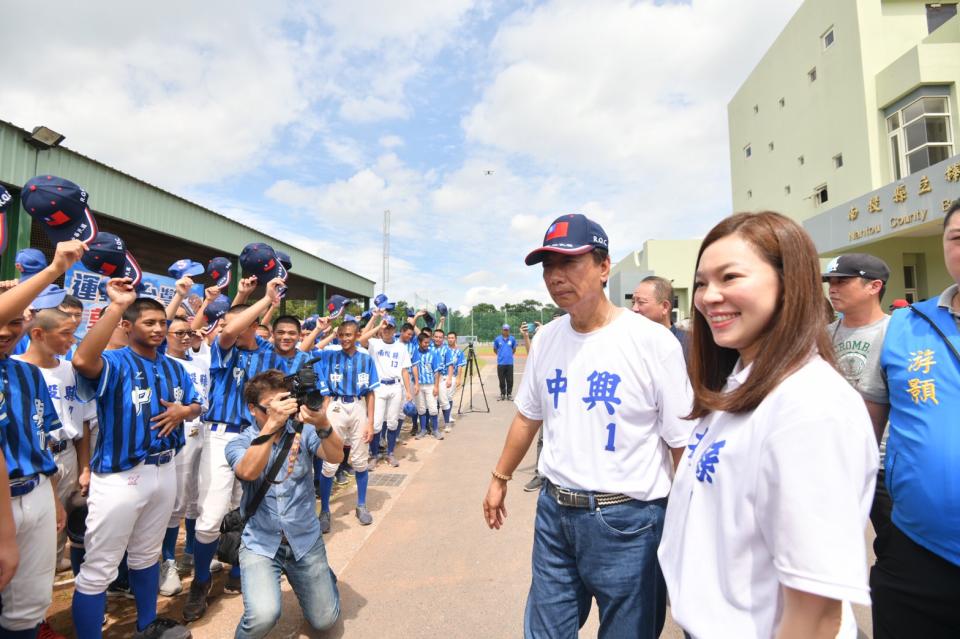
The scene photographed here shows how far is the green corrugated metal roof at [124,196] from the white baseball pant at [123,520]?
5.96 m

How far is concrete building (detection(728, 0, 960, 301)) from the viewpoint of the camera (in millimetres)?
11812

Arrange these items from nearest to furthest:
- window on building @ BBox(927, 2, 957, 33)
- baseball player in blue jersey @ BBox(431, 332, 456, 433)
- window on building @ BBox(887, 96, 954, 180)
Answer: baseball player in blue jersey @ BBox(431, 332, 456, 433)
window on building @ BBox(887, 96, 954, 180)
window on building @ BBox(927, 2, 957, 33)

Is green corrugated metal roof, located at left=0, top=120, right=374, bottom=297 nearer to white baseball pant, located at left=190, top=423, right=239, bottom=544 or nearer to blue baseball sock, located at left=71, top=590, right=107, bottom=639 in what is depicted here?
white baseball pant, located at left=190, top=423, right=239, bottom=544

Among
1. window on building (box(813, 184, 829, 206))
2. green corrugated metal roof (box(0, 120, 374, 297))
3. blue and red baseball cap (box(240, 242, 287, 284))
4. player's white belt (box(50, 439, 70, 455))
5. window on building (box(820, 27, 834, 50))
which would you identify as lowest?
player's white belt (box(50, 439, 70, 455))

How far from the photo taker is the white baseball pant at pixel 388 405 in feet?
21.3

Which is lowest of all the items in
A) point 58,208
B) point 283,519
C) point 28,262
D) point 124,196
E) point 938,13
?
point 283,519

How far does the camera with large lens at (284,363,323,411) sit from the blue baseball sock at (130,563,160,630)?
1.38 meters

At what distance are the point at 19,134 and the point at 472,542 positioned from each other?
7815 mm

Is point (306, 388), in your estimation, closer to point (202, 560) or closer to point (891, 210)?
point (202, 560)

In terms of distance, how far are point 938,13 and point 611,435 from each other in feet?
66.6

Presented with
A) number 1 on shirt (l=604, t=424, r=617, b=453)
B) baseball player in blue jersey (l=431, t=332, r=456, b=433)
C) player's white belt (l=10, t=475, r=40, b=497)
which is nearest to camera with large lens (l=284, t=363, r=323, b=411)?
player's white belt (l=10, t=475, r=40, b=497)

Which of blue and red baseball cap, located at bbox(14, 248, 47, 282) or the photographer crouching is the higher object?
blue and red baseball cap, located at bbox(14, 248, 47, 282)

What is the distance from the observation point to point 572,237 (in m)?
1.92

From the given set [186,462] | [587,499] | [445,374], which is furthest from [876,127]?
[186,462]
